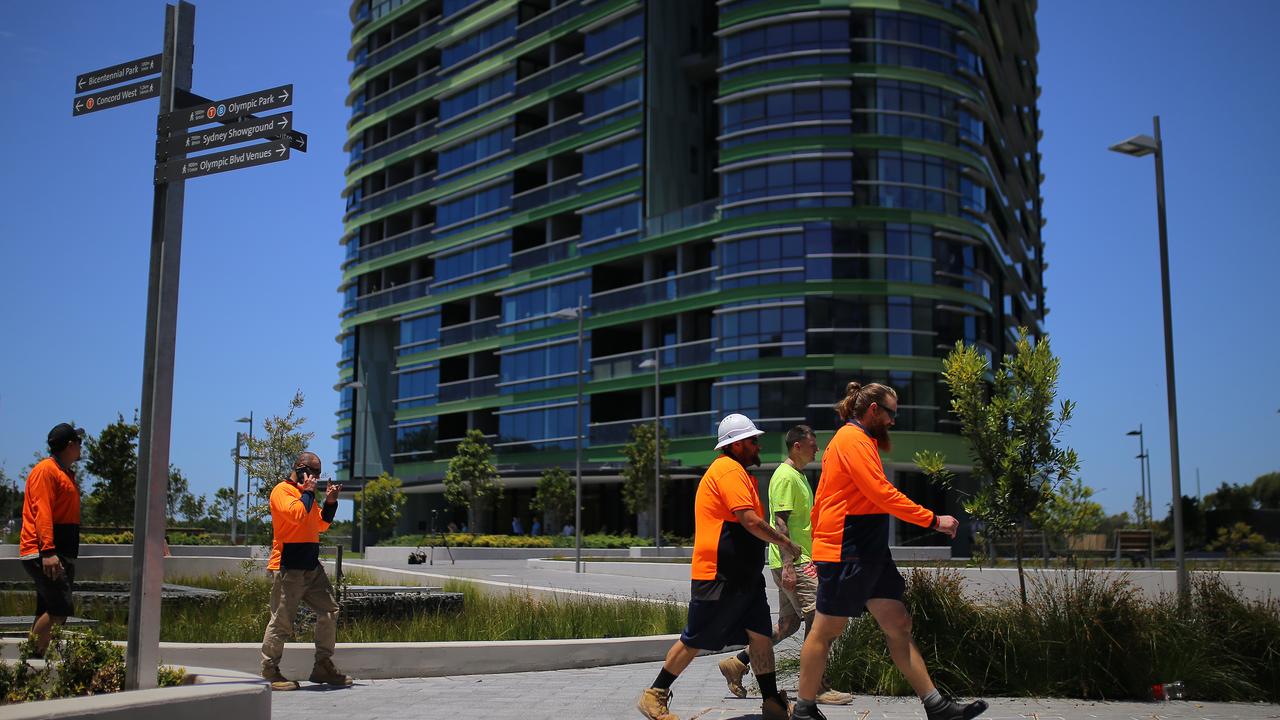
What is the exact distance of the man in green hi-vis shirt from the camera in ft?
27.5

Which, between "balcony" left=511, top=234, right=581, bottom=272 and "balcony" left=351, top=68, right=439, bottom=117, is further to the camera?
"balcony" left=351, top=68, right=439, bottom=117

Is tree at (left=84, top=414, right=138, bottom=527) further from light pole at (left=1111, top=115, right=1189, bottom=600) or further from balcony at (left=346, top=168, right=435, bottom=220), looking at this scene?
light pole at (left=1111, top=115, right=1189, bottom=600)

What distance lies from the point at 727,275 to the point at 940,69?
1156 centimetres

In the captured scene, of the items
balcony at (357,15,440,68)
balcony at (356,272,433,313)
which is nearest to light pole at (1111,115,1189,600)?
balcony at (356,272,433,313)

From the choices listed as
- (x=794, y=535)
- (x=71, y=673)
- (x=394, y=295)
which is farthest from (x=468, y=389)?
(x=71, y=673)

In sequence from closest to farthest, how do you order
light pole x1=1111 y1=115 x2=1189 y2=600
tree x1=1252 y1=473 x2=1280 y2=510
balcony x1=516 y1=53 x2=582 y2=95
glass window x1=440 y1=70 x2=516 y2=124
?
light pole x1=1111 y1=115 x2=1189 y2=600 → balcony x1=516 y1=53 x2=582 y2=95 → glass window x1=440 y1=70 x2=516 y2=124 → tree x1=1252 y1=473 x2=1280 y2=510

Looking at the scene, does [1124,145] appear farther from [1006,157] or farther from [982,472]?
[1006,157]

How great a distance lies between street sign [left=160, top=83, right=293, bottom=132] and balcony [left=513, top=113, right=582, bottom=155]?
4895cm

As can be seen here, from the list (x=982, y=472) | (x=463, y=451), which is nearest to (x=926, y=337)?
(x=463, y=451)

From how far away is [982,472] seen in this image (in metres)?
13.5

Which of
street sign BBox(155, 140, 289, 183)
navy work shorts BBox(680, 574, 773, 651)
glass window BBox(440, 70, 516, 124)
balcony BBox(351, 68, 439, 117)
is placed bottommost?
navy work shorts BBox(680, 574, 773, 651)

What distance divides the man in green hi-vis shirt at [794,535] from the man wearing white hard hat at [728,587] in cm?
109

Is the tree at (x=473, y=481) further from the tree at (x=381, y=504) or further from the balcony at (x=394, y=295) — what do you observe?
the balcony at (x=394, y=295)

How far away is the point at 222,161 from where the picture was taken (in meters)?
6.76
